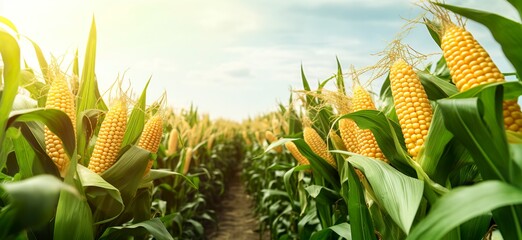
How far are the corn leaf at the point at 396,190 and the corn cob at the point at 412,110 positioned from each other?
18 cm

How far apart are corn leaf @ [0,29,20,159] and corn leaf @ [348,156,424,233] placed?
1.28m

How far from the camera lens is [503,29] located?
5.10ft

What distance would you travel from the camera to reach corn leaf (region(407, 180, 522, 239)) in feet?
3.78

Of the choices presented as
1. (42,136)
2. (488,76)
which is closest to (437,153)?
(488,76)

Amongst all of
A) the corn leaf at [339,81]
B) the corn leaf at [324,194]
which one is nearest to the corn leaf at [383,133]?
the corn leaf at [339,81]

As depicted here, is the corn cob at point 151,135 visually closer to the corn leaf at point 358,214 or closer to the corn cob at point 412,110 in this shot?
the corn leaf at point 358,214

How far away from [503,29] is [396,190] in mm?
674

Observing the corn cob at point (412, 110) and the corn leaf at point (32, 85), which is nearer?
the corn cob at point (412, 110)

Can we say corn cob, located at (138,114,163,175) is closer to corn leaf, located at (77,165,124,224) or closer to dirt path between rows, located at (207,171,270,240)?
corn leaf, located at (77,165,124,224)

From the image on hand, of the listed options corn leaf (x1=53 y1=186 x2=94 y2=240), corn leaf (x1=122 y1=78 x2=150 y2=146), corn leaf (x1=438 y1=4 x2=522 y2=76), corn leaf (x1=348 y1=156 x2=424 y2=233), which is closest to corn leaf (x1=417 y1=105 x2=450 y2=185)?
corn leaf (x1=348 y1=156 x2=424 y2=233)

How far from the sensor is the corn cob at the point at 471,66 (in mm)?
1646

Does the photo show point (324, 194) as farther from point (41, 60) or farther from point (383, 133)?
point (41, 60)

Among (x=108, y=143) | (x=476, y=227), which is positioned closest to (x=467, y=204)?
(x=476, y=227)

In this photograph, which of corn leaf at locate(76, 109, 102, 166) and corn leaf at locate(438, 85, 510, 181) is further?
corn leaf at locate(76, 109, 102, 166)
